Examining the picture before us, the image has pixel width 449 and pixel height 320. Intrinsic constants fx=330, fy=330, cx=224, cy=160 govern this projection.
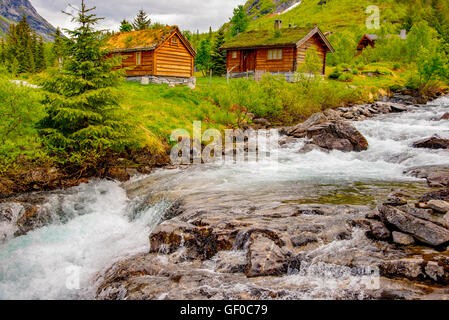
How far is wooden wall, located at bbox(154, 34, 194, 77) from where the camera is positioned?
28672mm

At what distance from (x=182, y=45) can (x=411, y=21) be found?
278ft

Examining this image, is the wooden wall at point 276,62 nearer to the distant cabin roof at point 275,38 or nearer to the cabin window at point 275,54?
the cabin window at point 275,54

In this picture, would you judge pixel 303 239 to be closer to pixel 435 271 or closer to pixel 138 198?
pixel 435 271

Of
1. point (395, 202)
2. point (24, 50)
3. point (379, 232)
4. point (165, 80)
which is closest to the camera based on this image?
point (379, 232)

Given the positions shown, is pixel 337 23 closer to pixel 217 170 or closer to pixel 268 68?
pixel 268 68

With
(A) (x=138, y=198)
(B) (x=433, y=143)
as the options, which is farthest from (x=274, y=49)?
(A) (x=138, y=198)

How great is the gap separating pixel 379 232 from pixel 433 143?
11.6 m

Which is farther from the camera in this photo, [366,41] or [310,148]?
[366,41]

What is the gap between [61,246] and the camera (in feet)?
26.4

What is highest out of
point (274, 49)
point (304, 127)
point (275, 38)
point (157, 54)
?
point (275, 38)

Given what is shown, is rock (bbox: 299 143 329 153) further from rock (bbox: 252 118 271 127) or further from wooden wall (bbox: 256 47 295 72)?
wooden wall (bbox: 256 47 295 72)

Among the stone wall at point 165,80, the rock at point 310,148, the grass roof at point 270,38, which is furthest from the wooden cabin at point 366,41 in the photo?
the rock at point 310,148

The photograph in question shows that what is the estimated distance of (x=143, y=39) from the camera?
96.6 feet
